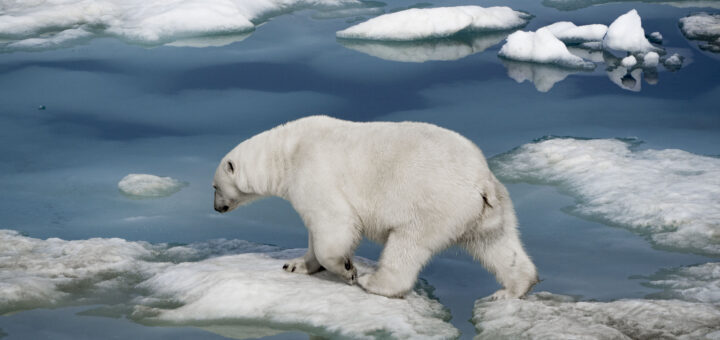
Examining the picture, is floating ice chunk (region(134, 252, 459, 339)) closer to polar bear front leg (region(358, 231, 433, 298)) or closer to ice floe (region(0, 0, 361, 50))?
polar bear front leg (region(358, 231, 433, 298))

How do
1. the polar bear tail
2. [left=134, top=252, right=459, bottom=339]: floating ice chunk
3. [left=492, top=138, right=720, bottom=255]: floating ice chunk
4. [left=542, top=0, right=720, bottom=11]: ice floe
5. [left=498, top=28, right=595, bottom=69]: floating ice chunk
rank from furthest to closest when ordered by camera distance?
[left=542, top=0, right=720, bottom=11]: ice floe < [left=498, top=28, right=595, bottom=69]: floating ice chunk < [left=492, top=138, right=720, bottom=255]: floating ice chunk < the polar bear tail < [left=134, top=252, right=459, bottom=339]: floating ice chunk

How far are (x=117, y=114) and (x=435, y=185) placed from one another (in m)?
5.90

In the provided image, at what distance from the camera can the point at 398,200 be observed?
4.70 m

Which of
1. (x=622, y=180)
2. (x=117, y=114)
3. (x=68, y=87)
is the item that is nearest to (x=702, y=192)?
(x=622, y=180)

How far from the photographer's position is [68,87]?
33.6ft

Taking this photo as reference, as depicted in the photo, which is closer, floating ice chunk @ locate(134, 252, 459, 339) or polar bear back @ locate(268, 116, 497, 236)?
floating ice chunk @ locate(134, 252, 459, 339)

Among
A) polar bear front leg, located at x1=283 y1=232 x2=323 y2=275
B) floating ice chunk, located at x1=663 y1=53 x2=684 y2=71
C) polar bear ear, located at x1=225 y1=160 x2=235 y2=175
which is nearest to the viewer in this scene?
polar bear front leg, located at x1=283 y1=232 x2=323 y2=275

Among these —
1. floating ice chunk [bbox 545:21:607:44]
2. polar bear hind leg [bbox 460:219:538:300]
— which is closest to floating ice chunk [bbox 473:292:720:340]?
polar bear hind leg [bbox 460:219:538:300]

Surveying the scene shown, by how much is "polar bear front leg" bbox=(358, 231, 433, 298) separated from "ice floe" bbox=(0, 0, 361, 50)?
281 inches

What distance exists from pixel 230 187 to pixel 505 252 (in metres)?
1.85

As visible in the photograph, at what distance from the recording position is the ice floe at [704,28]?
36.6 ft

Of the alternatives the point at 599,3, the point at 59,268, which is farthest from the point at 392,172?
the point at 599,3

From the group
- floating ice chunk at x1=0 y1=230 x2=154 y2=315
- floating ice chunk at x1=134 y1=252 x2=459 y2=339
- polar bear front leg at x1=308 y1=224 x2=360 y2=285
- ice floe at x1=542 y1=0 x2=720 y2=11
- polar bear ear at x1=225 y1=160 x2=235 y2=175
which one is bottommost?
floating ice chunk at x1=0 y1=230 x2=154 y2=315

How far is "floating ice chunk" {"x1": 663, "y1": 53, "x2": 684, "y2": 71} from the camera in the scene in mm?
10281
